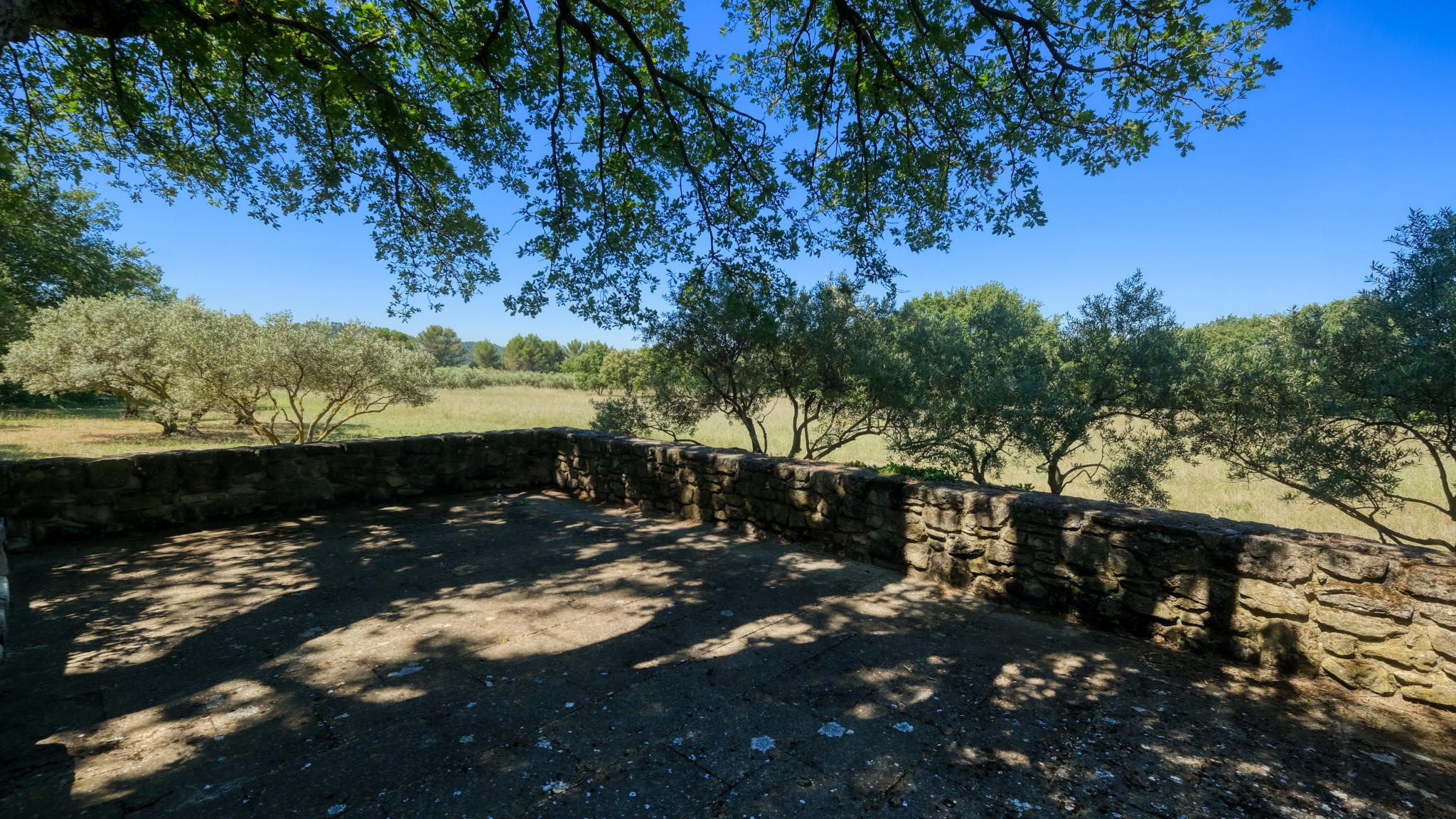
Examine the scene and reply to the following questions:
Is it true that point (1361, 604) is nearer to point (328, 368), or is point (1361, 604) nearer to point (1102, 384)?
point (1102, 384)

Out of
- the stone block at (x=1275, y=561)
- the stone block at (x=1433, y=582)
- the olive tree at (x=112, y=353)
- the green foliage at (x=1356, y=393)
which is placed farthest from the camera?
the olive tree at (x=112, y=353)

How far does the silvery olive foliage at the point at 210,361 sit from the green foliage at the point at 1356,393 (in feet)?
56.0

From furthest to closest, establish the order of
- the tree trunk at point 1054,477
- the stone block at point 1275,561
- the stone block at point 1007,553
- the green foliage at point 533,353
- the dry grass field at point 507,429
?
the green foliage at point 533,353 → the tree trunk at point 1054,477 → the dry grass field at point 507,429 → the stone block at point 1007,553 → the stone block at point 1275,561

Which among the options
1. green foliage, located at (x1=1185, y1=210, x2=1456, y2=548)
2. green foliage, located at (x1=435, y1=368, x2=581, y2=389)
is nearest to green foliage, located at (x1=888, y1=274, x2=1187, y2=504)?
green foliage, located at (x1=1185, y1=210, x2=1456, y2=548)

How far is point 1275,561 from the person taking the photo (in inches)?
110

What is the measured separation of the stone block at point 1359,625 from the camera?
252 cm

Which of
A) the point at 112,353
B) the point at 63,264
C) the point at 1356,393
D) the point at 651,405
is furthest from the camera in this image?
the point at 63,264

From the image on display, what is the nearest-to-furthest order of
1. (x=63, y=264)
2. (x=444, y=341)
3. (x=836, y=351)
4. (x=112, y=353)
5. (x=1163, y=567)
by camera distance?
(x=1163, y=567), (x=836, y=351), (x=112, y=353), (x=63, y=264), (x=444, y=341)

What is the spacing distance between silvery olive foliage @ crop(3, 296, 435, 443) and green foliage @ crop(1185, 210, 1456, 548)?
1706 centimetres

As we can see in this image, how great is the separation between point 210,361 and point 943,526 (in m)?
15.9

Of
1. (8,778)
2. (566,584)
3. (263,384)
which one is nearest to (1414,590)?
(566,584)

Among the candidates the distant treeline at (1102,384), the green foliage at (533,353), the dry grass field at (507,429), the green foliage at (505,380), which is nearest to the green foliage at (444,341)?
the green foliage at (533,353)

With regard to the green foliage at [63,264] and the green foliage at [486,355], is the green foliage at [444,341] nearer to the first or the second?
the green foliage at [486,355]

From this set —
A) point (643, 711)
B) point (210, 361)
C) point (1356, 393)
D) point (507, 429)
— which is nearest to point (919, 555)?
point (643, 711)
